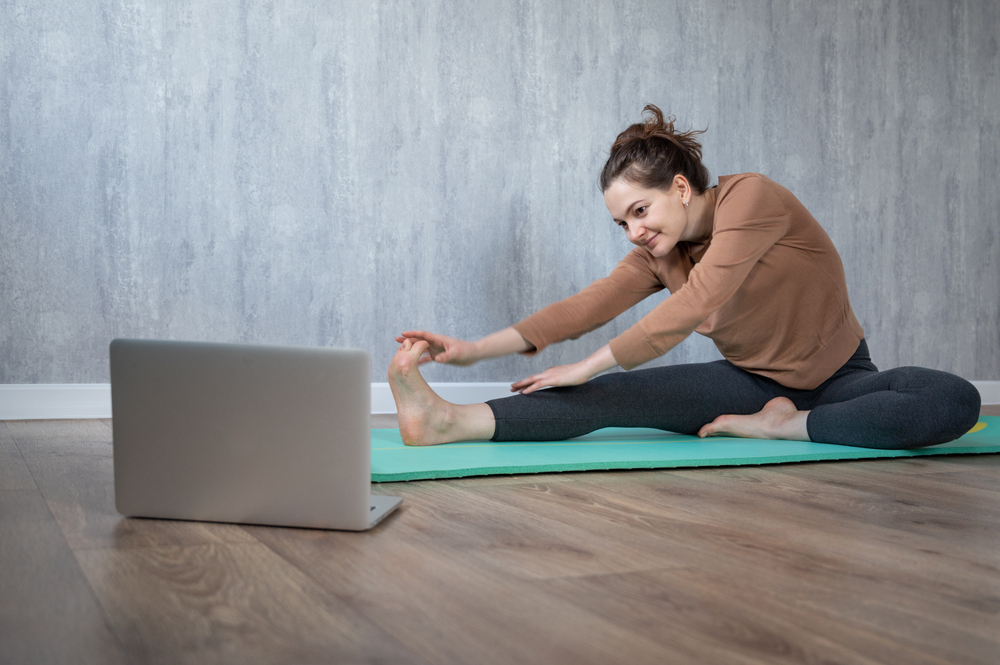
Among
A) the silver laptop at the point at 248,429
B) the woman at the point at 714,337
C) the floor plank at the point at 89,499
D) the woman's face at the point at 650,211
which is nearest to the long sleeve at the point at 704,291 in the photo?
the woman at the point at 714,337

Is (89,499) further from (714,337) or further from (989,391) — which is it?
(989,391)

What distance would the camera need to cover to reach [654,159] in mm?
1770

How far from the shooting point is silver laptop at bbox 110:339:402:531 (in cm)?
96

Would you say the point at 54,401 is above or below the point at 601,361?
below

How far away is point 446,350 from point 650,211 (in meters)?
0.55

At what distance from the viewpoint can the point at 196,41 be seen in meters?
2.43

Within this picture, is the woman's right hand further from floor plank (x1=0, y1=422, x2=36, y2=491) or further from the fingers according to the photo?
floor plank (x1=0, y1=422, x2=36, y2=491)

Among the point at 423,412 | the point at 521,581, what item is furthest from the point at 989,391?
the point at 521,581

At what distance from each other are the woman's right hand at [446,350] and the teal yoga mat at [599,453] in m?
0.19

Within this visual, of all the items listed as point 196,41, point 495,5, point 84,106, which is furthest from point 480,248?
point 84,106

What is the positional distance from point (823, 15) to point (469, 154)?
1.66m

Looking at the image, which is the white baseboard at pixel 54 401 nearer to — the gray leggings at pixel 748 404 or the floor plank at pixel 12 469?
the floor plank at pixel 12 469

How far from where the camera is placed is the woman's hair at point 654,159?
5.80 ft

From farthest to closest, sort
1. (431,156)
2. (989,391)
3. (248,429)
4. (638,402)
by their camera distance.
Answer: (989,391) → (431,156) → (638,402) → (248,429)
